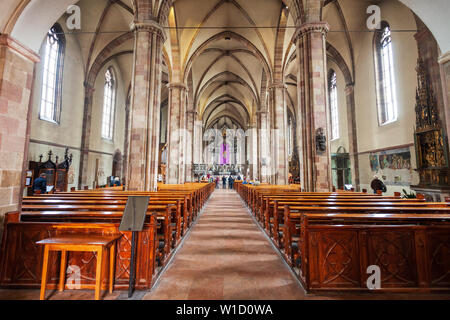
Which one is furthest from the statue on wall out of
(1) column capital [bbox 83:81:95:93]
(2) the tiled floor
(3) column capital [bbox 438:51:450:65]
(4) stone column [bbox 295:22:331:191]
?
(1) column capital [bbox 83:81:95:93]

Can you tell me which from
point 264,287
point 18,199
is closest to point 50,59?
point 18,199

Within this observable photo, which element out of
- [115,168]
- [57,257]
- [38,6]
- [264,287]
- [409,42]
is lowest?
[264,287]

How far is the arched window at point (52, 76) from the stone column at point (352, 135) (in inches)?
697

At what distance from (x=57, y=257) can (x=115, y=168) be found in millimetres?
17425

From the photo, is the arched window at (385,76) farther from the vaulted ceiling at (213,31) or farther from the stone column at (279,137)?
the stone column at (279,137)

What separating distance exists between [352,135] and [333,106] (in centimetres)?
385

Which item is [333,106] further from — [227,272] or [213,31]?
[227,272]

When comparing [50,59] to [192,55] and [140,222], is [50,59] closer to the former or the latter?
[192,55]

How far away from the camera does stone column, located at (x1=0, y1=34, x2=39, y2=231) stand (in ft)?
9.57

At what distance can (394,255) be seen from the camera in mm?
2627

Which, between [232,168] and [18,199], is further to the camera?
[232,168]

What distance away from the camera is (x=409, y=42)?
9930 mm

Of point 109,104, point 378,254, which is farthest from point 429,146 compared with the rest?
point 109,104

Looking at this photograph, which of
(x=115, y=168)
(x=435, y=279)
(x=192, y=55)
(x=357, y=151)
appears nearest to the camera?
(x=435, y=279)
